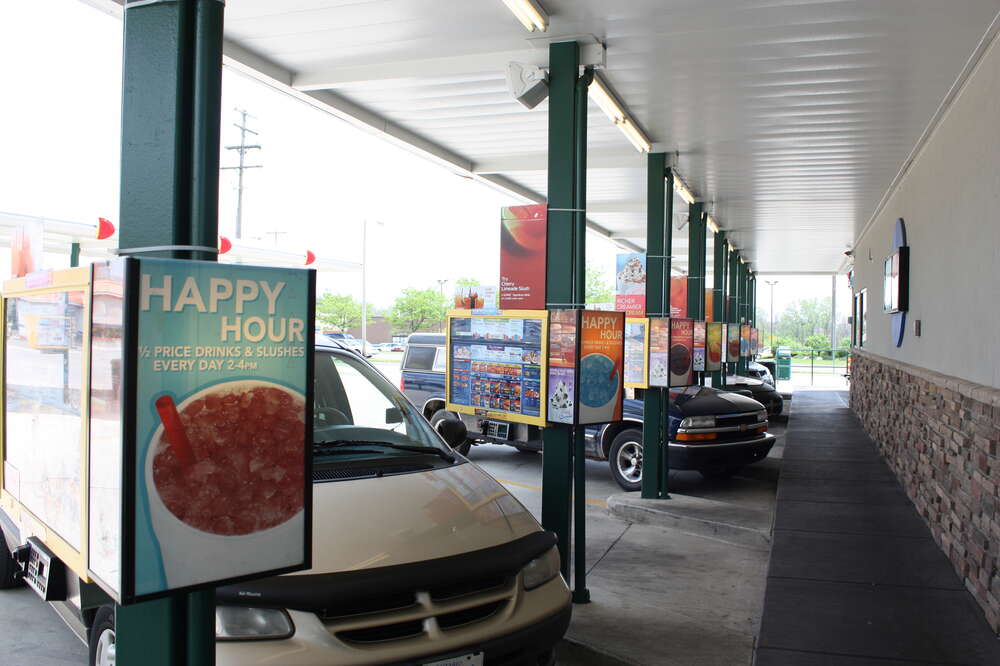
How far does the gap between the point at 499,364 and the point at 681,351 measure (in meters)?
3.95

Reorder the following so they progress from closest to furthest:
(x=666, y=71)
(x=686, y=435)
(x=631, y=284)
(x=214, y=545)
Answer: (x=214, y=545) < (x=666, y=71) < (x=686, y=435) < (x=631, y=284)

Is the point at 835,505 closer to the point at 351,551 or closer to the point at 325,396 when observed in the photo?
the point at 325,396

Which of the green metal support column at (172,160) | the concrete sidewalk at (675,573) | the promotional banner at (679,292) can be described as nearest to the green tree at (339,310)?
the promotional banner at (679,292)

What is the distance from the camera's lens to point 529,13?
579cm

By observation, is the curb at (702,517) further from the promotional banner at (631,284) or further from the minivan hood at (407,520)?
the promotional banner at (631,284)

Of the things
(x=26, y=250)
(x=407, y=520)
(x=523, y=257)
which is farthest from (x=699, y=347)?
(x=26, y=250)

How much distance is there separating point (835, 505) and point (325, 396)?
6648mm

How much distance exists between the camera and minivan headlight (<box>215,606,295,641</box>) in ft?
10.5

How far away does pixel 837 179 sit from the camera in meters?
13.3

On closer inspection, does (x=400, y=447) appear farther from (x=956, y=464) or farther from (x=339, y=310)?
(x=339, y=310)

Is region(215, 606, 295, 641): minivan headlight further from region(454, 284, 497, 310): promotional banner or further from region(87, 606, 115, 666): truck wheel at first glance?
region(454, 284, 497, 310): promotional banner

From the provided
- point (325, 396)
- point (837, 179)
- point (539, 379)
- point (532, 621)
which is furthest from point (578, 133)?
point (837, 179)

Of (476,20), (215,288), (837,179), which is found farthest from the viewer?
(837,179)

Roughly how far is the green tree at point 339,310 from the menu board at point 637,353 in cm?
5682
